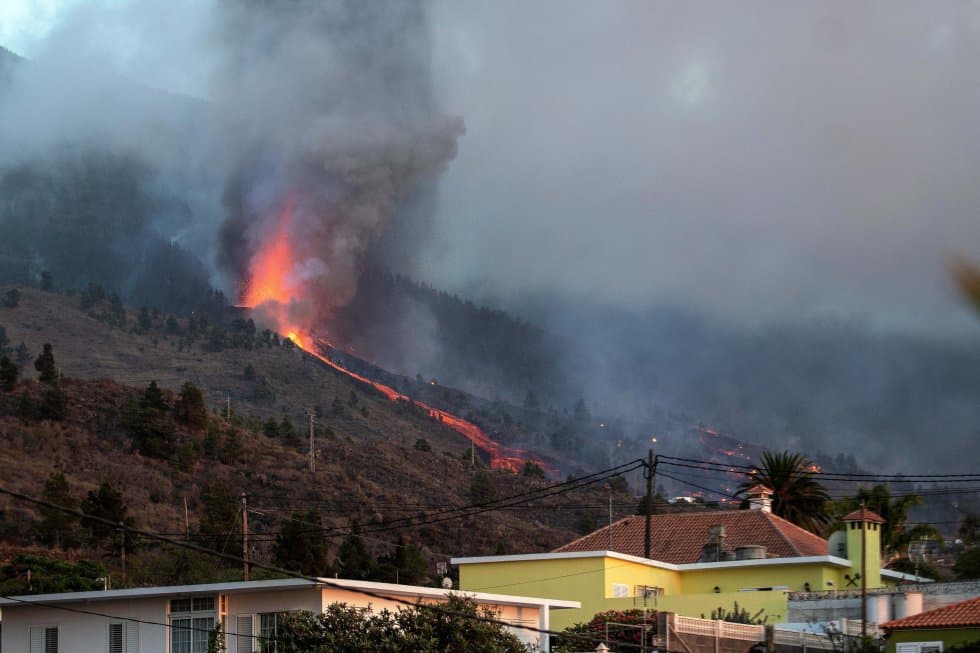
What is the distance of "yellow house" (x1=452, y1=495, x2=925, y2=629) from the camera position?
49594mm

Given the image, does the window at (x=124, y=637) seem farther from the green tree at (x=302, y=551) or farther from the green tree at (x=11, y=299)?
the green tree at (x=11, y=299)

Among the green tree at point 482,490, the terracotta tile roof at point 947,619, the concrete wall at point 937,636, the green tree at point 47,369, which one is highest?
the green tree at point 47,369

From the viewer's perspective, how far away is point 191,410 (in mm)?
111875

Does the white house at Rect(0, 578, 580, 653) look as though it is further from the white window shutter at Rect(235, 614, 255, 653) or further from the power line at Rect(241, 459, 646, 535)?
the power line at Rect(241, 459, 646, 535)

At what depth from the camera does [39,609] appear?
40.2m

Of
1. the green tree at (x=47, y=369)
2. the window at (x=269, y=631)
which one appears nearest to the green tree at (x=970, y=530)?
the window at (x=269, y=631)

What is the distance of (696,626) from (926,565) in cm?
3338

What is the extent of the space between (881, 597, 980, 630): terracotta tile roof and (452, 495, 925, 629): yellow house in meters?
11.0

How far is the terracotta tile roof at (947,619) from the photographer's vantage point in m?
34.8

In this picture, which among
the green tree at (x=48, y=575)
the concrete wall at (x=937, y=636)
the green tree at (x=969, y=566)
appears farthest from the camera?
the green tree at (x=969, y=566)

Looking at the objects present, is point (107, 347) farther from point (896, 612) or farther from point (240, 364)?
point (896, 612)

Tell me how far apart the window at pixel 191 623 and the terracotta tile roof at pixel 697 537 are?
21302mm

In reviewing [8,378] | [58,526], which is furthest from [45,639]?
[8,378]

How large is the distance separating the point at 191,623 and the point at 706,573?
23244mm
